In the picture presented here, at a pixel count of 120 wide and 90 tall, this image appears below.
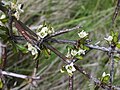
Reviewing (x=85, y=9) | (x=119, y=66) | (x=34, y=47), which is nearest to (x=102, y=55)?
(x=119, y=66)

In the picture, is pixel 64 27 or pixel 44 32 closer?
pixel 44 32

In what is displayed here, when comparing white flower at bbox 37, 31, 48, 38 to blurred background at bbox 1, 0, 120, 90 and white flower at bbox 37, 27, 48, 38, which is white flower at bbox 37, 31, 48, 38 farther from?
blurred background at bbox 1, 0, 120, 90

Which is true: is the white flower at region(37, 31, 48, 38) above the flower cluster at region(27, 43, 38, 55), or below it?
above

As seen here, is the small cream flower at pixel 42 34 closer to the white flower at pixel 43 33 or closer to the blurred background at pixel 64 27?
the white flower at pixel 43 33

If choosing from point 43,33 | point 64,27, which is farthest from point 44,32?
point 64,27

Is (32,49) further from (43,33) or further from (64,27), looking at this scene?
(64,27)

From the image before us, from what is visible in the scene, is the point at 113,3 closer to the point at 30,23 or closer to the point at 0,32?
the point at 30,23

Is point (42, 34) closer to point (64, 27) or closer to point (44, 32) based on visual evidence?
point (44, 32)

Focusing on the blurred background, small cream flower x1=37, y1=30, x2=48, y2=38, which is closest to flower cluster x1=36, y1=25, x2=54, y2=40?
small cream flower x1=37, y1=30, x2=48, y2=38

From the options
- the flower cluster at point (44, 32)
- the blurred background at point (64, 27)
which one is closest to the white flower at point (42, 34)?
the flower cluster at point (44, 32)
